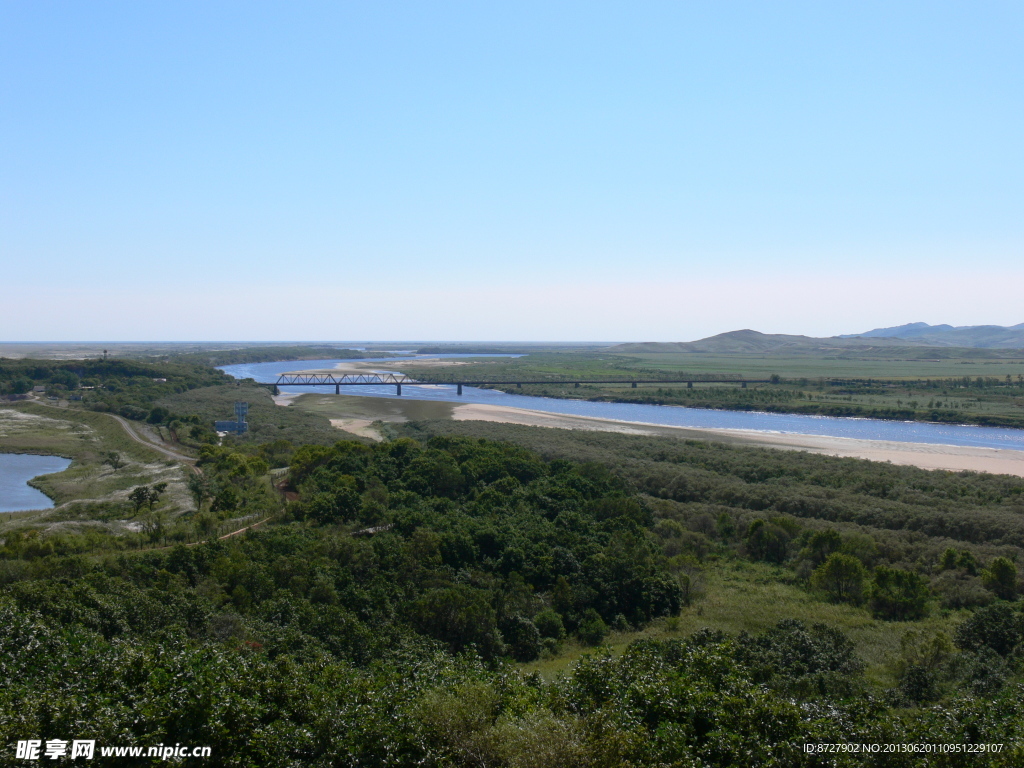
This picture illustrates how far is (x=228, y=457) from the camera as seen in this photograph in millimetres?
43344

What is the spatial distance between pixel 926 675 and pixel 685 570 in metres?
11.9

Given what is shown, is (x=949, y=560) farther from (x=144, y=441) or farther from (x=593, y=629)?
(x=144, y=441)

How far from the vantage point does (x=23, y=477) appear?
46.6 m

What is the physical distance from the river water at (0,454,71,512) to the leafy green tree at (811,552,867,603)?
4092cm

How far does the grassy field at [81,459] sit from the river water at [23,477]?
66 centimetres

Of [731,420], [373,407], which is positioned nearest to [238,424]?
[373,407]

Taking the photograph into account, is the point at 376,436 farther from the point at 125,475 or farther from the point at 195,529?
the point at 195,529

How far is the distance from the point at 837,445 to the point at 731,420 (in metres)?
21.1

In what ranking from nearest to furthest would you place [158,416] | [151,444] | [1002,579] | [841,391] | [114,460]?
[1002,579], [114,460], [151,444], [158,416], [841,391]

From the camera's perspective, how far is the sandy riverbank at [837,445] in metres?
51.4

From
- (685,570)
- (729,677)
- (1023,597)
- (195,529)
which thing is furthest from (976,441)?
(195,529)

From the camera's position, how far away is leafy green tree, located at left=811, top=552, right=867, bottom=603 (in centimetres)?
2447

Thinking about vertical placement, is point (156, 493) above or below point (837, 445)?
above

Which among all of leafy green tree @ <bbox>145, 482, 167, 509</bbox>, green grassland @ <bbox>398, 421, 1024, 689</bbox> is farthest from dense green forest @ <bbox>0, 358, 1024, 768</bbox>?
leafy green tree @ <bbox>145, 482, 167, 509</bbox>
